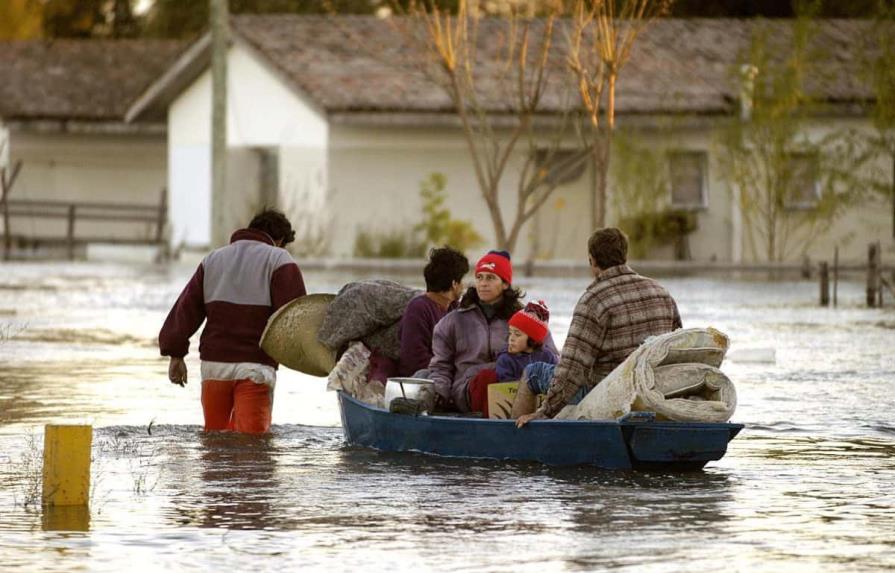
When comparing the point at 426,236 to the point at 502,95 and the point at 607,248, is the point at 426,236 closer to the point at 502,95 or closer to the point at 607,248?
the point at 502,95

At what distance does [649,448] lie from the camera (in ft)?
39.2

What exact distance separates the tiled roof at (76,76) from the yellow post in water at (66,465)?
121ft

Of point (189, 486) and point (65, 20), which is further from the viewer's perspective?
point (65, 20)

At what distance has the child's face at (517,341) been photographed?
12562mm

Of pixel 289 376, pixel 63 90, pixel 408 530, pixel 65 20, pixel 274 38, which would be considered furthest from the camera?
pixel 65 20

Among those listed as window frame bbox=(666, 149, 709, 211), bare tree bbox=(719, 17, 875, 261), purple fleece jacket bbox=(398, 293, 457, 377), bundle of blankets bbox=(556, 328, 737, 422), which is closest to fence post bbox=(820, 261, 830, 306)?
bare tree bbox=(719, 17, 875, 261)

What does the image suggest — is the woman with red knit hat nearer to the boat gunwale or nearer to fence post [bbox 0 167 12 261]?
the boat gunwale

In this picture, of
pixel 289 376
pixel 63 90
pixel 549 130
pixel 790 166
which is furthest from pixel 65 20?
pixel 289 376

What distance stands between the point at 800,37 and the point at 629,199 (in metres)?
4.52

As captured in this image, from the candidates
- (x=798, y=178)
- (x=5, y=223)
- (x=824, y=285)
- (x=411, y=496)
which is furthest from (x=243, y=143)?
(x=411, y=496)

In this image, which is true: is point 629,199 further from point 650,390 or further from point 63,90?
point 650,390

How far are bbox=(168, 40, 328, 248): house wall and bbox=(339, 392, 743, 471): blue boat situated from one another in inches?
1104

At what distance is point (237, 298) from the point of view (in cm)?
1320

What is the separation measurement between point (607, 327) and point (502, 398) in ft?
2.68
